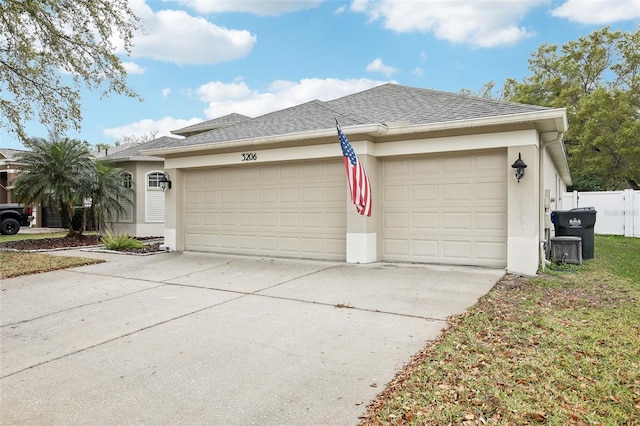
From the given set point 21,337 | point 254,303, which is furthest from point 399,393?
point 21,337

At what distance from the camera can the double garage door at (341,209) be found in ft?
25.9

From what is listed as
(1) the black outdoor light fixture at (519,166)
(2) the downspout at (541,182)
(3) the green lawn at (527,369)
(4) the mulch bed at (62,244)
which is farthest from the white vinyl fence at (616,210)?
(4) the mulch bed at (62,244)

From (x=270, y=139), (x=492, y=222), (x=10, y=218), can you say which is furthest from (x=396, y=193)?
(x=10, y=218)

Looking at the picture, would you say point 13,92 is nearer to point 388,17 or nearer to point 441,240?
point 388,17

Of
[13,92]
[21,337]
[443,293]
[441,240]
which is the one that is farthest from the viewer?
[13,92]

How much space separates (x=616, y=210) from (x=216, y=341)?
17884 mm

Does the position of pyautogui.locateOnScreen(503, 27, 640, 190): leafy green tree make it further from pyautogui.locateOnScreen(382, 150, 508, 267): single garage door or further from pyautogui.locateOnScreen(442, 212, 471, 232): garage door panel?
pyautogui.locateOnScreen(442, 212, 471, 232): garage door panel

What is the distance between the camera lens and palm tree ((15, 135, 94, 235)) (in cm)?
1323

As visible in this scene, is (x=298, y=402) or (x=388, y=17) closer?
(x=298, y=402)

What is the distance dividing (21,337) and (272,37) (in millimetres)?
10108

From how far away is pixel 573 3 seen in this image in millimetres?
16547

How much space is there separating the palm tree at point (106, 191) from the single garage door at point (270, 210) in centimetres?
496

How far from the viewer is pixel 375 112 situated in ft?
31.6

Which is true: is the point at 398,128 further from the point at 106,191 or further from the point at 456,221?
the point at 106,191
